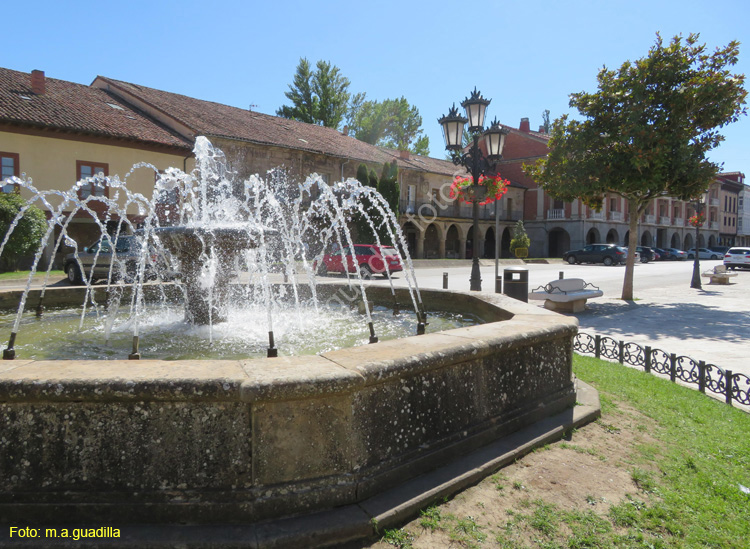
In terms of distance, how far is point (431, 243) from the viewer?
128 feet

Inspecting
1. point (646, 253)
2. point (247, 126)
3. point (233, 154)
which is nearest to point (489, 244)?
point (646, 253)

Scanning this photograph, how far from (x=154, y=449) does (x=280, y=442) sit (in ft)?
1.70

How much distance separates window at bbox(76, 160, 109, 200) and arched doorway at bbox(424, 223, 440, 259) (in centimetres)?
2261

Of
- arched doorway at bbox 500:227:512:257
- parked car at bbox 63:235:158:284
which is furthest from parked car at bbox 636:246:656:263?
parked car at bbox 63:235:158:284

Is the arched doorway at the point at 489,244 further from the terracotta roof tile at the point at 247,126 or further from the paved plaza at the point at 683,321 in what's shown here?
the paved plaza at the point at 683,321

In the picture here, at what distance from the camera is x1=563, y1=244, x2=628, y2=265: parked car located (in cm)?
3336

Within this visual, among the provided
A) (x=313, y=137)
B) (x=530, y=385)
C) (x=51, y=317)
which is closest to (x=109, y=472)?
(x=530, y=385)

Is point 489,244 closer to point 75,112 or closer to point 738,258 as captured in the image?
point 738,258

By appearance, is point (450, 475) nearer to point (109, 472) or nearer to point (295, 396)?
point (295, 396)

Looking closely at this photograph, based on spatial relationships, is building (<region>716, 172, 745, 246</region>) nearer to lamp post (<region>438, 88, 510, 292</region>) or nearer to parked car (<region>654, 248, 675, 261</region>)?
parked car (<region>654, 248, 675, 261</region>)

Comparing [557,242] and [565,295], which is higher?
[557,242]

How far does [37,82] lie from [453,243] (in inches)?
1146

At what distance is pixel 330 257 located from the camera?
2008 centimetres

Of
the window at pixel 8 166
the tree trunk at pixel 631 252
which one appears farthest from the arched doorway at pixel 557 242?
the window at pixel 8 166
